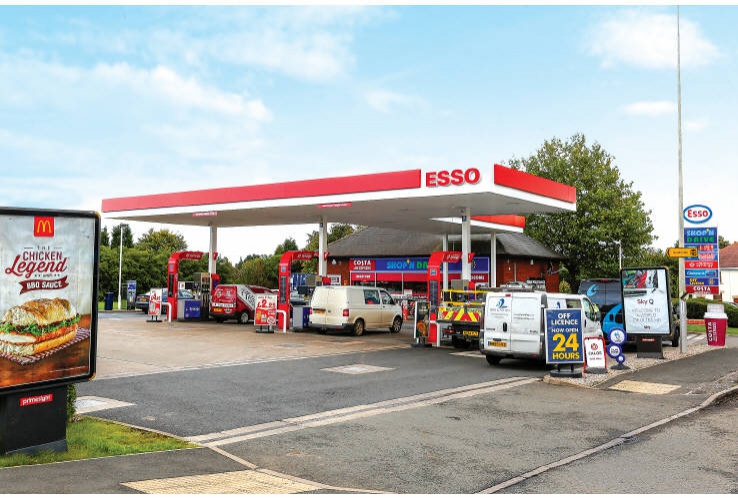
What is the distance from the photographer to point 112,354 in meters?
17.4

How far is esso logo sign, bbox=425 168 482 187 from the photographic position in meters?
Result: 21.2

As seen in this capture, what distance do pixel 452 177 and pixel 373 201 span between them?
13.2 ft

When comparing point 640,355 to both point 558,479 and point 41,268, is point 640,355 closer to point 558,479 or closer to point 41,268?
point 558,479

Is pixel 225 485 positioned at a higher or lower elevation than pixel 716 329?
lower

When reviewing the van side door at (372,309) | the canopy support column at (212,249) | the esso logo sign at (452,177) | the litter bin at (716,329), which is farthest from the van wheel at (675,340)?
the canopy support column at (212,249)

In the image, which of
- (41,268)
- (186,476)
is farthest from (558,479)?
(41,268)

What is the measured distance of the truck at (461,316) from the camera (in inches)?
750

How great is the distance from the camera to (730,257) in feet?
245

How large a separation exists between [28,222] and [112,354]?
11.5 meters

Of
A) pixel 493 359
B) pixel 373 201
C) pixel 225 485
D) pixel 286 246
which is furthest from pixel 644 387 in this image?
pixel 286 246

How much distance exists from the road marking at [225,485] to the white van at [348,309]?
16895 millimetres

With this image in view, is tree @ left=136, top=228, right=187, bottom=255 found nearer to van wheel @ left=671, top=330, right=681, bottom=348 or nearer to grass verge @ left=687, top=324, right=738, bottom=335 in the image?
grass verge @ left=687, top=324, right=738, bottom=335

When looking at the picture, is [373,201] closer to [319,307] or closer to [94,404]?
[319,307]

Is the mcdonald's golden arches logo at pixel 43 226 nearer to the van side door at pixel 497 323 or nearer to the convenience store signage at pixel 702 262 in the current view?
the van side door at pixel 497 323
